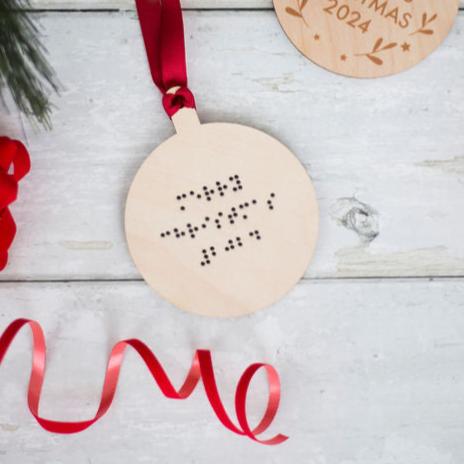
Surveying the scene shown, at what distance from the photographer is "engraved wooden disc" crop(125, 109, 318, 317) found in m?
0.59

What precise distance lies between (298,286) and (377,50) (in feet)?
0.79

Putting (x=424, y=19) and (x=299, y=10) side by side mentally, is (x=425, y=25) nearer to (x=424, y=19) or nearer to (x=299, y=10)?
(x=424, y=19)

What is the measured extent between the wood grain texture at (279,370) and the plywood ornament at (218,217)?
0.04 meters

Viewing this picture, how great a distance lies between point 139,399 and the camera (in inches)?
25.1

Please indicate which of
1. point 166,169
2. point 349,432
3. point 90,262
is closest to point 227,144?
point 166,169

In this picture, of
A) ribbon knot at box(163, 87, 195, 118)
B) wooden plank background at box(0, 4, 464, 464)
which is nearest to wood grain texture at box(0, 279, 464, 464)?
wooden plank background at box(0, 4, 464, 464)

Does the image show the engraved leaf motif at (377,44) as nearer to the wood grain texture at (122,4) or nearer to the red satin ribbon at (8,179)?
the wood grain texture at (122,4)

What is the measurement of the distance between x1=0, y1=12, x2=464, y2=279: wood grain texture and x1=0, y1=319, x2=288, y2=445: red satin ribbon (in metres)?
0.07

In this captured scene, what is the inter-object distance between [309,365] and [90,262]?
0.81 ft

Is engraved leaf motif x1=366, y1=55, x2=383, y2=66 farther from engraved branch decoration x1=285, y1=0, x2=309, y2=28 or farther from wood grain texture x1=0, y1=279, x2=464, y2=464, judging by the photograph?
wood grain texture x1=0, y1=279, x2=464, y2=464

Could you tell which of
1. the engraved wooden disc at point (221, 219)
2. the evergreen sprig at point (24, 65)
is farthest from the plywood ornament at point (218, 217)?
the evergreen sprig at point (24, 65)

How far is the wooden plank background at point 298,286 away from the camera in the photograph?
60cm

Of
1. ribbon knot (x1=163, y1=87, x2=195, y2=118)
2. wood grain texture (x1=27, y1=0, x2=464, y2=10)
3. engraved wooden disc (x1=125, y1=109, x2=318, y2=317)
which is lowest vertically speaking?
engraved wooden disc (x1=125, y1=109, x2=318, y2=317)

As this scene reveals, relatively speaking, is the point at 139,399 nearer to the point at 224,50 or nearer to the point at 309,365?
the point at 309,365
